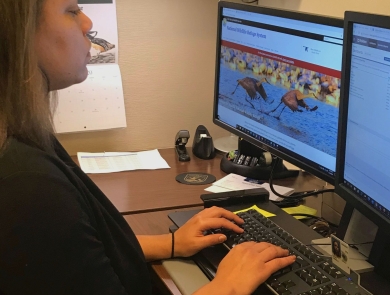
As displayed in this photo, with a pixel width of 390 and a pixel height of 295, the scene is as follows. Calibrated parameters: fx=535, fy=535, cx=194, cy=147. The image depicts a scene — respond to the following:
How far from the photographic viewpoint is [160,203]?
141cm

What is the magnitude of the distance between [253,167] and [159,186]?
28 cm

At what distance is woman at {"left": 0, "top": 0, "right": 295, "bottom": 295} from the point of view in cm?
75

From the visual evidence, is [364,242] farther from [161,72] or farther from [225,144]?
[161,72]

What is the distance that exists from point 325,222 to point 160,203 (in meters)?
0.42

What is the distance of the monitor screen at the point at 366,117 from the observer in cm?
90

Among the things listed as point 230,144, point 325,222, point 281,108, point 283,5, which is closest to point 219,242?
point 325,222

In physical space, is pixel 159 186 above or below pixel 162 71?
below

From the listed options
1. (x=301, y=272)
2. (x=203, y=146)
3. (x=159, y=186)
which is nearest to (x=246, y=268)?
(x=301, y=272)

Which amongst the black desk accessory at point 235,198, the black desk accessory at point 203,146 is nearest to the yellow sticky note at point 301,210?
the black desk accessory at point 235,198

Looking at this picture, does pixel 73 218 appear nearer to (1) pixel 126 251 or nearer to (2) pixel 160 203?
(1) pixel 126 251

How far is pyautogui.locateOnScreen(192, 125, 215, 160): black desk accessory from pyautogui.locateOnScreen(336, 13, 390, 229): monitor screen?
0.73m

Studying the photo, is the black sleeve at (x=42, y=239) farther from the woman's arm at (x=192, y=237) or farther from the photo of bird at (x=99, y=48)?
the photo of bird at (x=99, y=48)

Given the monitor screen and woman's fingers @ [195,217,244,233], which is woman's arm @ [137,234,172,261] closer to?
woman's fingers @ [195,217,244,233]

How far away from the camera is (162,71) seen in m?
1.86
